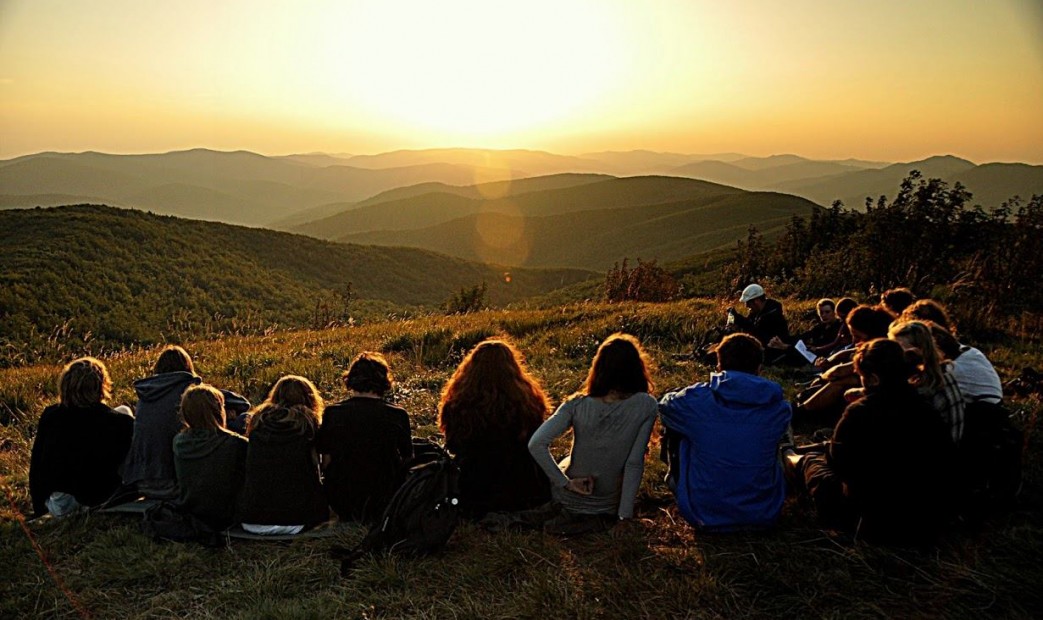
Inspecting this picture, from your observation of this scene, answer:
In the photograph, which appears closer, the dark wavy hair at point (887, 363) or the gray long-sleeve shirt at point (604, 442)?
the dark wavy hair at point (887, 363)

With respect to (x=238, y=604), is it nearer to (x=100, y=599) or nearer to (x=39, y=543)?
(x=100, y=599)

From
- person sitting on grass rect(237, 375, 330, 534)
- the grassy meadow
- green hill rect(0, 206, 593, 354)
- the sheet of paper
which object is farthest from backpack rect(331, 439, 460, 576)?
green hill rect(0, 206, 593, 354)

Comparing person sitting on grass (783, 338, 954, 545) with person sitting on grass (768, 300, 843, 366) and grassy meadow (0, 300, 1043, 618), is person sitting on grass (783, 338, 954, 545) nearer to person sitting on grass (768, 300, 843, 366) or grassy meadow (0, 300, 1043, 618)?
grassy meadow (0, 300, 1043, 618)

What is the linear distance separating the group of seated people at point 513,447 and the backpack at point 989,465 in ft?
0.55

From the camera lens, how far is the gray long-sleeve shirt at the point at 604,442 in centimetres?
442

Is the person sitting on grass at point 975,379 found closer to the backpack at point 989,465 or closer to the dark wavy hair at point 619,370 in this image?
the backpack at point 989,465

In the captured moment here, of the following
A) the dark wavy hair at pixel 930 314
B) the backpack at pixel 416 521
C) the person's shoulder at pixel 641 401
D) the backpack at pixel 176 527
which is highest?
the dark wavy hair at pixel 930 314

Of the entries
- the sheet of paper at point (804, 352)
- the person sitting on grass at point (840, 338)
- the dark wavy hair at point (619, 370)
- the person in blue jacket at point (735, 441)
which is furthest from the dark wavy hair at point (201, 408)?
the sheet of paper at point (804, 352)

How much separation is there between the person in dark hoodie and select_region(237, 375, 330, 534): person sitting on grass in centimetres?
89

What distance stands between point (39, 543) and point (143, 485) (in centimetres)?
71

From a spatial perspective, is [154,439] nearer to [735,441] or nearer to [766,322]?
[735,441]

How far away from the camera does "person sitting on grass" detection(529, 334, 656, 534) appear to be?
4.40 meters

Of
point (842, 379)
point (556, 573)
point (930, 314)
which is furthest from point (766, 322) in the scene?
point (556, 573)

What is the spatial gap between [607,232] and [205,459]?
109m
